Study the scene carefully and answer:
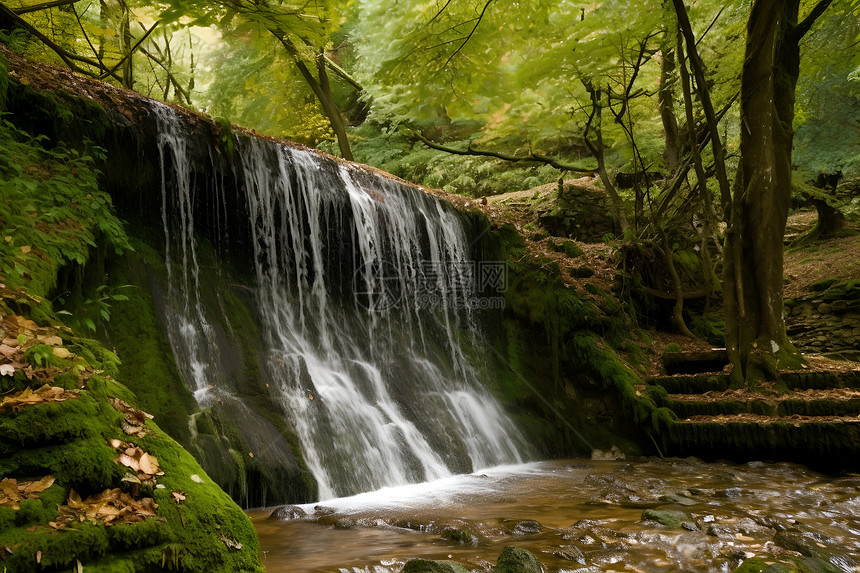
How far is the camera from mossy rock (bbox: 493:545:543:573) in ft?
9.20

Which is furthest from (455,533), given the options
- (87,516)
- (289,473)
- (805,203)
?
(805,203)

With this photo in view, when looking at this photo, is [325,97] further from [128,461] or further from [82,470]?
[82,470]

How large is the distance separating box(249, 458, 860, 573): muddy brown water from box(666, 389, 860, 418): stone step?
106 cm

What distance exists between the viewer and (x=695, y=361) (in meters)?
9.01

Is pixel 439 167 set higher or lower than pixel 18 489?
A: higher

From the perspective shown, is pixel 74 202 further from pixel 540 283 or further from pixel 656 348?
pixel 656 348

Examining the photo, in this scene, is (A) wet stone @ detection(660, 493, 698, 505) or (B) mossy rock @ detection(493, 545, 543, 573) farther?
(A) wet stone @ detection(660, 493, 698, 505)

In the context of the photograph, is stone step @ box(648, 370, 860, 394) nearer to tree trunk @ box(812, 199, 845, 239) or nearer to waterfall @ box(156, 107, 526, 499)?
waterfall @ box(156, 107, 526, 499)

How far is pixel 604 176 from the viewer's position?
11336 mm

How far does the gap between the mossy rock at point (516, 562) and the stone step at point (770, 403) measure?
559cm

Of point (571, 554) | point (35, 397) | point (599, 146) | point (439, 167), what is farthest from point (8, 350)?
point (439, 167)

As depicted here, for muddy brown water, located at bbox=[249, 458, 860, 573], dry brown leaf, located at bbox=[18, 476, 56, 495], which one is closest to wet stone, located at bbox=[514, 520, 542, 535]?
muddy brown water, located at bbox=[249, 458, 860, 573]

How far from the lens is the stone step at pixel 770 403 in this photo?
21.4 feet

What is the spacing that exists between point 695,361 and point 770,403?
202 centimetres
